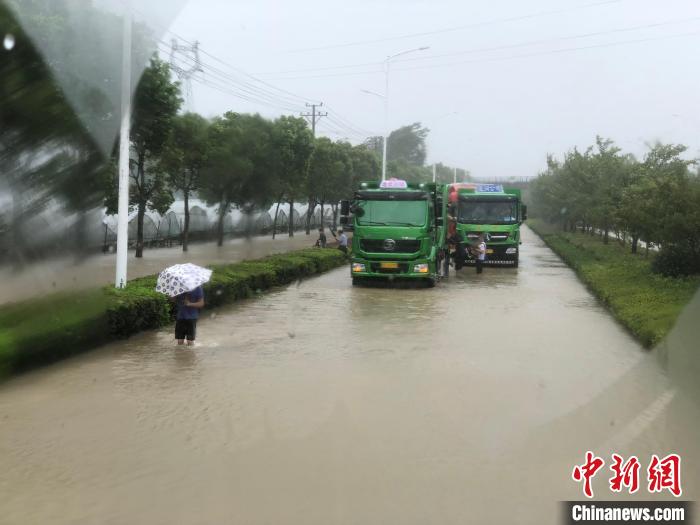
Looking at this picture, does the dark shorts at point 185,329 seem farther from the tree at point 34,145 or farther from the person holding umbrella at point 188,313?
the tree at point 34,145

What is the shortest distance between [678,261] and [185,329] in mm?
11412

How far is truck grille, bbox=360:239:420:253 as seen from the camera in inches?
697

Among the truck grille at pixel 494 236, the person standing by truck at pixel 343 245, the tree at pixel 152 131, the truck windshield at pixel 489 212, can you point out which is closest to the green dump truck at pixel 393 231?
the tree at pixel 152 131

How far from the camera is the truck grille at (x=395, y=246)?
1770cm

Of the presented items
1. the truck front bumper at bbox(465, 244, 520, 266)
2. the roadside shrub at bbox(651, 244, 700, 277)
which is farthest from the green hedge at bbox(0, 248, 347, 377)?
the truck front bumper at bbox(465, 244, 520, 266)

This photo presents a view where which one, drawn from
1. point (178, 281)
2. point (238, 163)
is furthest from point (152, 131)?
point (178, 281)

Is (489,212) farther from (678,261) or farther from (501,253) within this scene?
(678,261)

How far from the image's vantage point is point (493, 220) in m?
25.3

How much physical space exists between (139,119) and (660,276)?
39.8 ft

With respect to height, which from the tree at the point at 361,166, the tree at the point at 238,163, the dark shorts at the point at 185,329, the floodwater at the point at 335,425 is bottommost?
the floodwater at the point at 335,425

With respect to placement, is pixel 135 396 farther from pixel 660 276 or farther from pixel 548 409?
pixel 660 276

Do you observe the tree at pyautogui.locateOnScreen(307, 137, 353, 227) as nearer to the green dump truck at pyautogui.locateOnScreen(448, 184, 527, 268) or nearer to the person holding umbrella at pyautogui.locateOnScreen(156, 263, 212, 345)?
the green dump truck at pyautogui.locateOnScreen(448, 184, 527, 268)

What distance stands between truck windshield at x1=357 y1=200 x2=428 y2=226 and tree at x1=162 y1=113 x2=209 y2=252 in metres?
7.33

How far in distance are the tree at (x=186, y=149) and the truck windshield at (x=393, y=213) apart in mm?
7327
